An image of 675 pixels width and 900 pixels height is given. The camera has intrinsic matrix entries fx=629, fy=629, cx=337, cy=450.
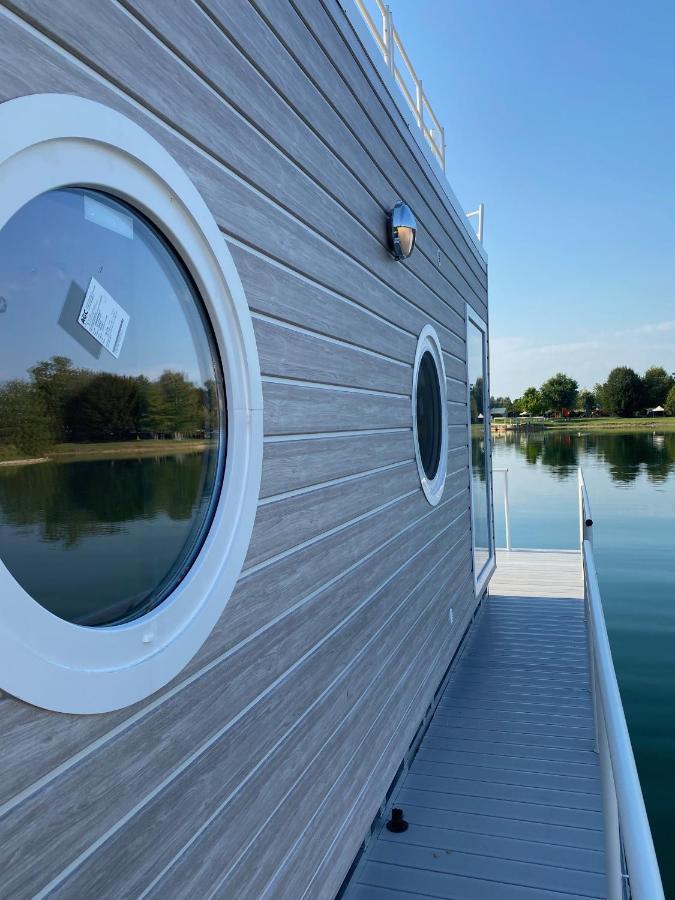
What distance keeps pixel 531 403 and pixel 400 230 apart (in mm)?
62402

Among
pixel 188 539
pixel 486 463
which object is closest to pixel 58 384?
pixel 188 539

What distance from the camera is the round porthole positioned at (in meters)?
3.18

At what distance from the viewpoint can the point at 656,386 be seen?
53594 millimetres

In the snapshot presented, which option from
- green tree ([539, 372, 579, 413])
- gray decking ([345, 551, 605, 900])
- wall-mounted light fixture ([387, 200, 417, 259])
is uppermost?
green tree ([539, 372, 579, 413])

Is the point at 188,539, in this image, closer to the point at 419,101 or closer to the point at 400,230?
the point at 400,230

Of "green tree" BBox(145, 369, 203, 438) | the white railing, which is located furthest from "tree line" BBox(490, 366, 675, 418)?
"green tree" BBox(145, 369, 203, 438)

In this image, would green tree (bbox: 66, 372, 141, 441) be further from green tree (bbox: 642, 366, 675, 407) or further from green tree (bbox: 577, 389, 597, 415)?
green tree (bbox: 577, 389, 597, 415)

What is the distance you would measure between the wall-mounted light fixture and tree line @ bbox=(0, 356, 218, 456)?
65.1 inches

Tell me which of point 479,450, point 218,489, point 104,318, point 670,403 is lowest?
point 479,450

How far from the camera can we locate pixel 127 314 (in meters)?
0.97

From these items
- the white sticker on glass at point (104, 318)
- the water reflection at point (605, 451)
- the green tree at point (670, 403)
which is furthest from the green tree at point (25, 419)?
the green tree at point (670, 403)

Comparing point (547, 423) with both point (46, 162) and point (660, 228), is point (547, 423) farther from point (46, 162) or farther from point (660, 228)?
point (46, 162)

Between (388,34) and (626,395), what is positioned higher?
(626,395)

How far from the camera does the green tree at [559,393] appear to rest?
198 ft
